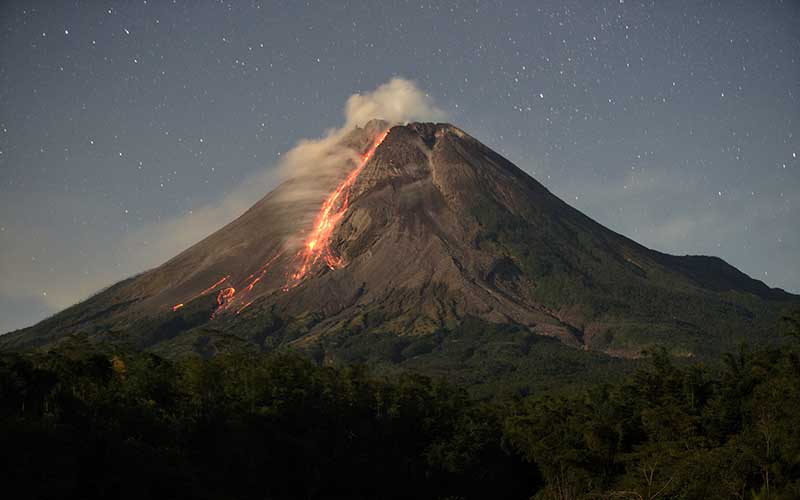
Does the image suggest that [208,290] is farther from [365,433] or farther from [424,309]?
[365,433]

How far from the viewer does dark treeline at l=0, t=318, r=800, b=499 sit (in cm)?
3625

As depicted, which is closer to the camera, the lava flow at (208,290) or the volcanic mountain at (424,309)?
the volcanic mountain at (424,309)

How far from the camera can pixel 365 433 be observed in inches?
2239

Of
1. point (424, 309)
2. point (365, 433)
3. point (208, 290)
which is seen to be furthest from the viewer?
point (208, 290)

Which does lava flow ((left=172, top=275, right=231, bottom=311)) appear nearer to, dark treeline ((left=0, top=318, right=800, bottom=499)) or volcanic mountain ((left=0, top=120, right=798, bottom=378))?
volcanic mountain ((left=0, top=120, right=798, bottom=378))

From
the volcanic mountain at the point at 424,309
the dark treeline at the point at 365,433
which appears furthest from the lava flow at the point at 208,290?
the dark treeline at the point at 365,433

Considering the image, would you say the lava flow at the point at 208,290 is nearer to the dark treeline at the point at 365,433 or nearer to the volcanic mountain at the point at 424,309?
the volcanic mountain at the point at 424,309

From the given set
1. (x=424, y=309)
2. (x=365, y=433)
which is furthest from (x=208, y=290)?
(x=365, y=433)

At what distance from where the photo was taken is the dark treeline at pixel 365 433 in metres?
36.2

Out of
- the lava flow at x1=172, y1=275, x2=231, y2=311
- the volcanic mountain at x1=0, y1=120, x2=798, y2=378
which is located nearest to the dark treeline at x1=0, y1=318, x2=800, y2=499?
the volcanic mountain at x1=0, y1=120, x2=798, y2=378

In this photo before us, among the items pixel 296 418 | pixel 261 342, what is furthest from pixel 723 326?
pixel 296 418

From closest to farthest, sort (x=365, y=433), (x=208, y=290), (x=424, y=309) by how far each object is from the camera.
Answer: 1. (x=365, y=433)
2. (x=424, y=309)
3. (x=208, y=290)

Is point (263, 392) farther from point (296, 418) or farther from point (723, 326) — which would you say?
point (723, 326)

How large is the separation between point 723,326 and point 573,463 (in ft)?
412
